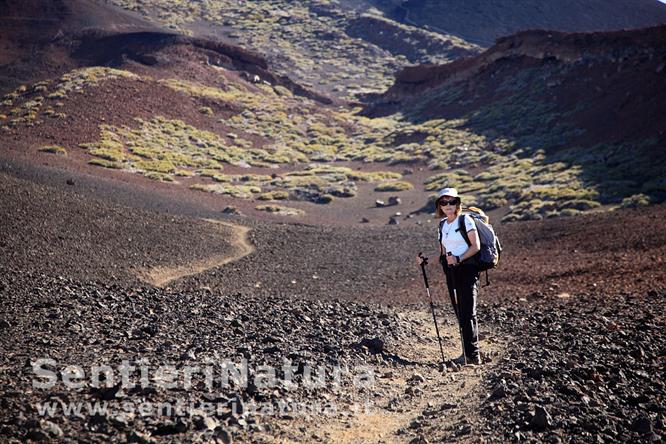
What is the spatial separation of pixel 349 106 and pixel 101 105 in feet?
100

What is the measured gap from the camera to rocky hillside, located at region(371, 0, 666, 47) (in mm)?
109812

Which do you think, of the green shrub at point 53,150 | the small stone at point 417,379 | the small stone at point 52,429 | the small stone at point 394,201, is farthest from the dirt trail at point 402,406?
the green shrub at point 53,150

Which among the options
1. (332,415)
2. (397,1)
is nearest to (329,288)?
(332,415)

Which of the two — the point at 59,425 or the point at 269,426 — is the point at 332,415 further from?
the point at 59,425

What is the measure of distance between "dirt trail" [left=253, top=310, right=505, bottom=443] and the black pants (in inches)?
12.3

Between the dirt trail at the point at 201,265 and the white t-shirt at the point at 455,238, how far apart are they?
415 inches

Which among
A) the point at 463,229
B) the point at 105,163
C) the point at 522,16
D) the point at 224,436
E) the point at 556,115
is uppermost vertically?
the point at 522,16

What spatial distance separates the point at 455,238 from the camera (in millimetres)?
8086

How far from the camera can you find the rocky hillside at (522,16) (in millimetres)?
109812

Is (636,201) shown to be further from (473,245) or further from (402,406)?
(402,406)

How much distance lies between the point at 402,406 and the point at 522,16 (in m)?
117

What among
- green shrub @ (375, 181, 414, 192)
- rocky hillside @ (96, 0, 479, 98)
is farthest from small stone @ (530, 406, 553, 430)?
rocky hillside @ (96, 0, 479, 98)

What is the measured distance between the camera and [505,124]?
1841 inches

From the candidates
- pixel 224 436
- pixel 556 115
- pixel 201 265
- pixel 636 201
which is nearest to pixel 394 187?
pixel 556 115
